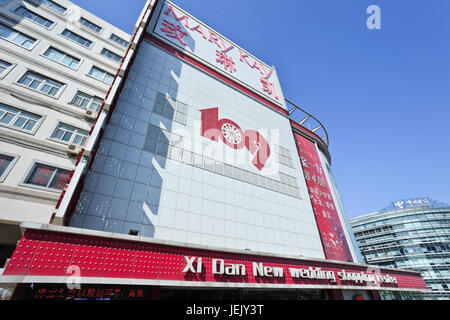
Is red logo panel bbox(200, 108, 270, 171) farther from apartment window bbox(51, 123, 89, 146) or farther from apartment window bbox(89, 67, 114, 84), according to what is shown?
apartment window bbox(51, 123, 89, 146)

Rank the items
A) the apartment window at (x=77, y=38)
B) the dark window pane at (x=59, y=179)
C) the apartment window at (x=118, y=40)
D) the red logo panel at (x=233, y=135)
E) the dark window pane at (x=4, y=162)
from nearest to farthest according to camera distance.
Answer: the dark window pane at (x=4, y=162) < the dark window pane at (x=59, y=179) < the apartment window at (x=77, y=38) < the red logo panel at (x=233, y=135) < the apartment window at (x=118, y=40)

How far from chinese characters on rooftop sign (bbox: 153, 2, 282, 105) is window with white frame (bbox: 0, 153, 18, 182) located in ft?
64.5

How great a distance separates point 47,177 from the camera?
42.5 ft


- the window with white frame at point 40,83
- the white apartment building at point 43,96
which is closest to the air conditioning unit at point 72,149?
the white apartment building at point 43,96

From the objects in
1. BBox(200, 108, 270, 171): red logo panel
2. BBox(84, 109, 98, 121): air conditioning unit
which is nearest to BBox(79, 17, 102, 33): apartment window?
BBox(84, 109, 98, 121): air conditioning unit

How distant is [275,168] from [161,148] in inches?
524

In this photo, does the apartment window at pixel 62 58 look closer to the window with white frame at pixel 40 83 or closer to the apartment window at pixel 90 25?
the window with white frame at pixel 40 83

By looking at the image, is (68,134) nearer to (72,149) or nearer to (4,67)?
(72,149)

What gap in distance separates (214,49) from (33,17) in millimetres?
20085

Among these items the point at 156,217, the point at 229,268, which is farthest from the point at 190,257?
the point at 156,217

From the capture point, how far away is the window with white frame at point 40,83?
15234 millimetres

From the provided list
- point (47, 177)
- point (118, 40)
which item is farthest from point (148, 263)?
point (118, 40)
